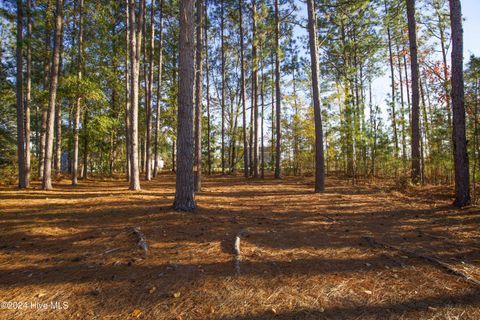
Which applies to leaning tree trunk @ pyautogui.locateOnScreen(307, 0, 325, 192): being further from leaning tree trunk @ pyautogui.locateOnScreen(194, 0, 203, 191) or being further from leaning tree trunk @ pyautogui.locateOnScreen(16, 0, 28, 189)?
leaning tree trunk @ pyautogui.locateOnScreen(16, 0, 28, 189)

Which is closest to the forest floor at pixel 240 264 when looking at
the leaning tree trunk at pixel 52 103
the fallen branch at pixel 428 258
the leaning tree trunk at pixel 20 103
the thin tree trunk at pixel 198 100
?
the fallen branch at pixel 428 258

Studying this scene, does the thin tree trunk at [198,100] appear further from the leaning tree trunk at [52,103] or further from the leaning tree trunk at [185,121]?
the leaning tree trunk at [52,103]

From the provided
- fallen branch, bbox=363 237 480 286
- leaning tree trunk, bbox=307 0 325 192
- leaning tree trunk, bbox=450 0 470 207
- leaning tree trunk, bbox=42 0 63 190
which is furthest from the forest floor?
leaning tree trunk, bbox=42 0 63 190

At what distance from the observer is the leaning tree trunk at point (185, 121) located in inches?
217

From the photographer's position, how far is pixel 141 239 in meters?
3.77

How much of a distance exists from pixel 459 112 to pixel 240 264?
6720 millimetres

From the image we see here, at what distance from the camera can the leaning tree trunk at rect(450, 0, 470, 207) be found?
5922 millimetres

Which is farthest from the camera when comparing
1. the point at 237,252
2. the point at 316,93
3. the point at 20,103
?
the point at 20,103

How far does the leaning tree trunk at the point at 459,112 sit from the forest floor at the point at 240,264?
2.27 ft

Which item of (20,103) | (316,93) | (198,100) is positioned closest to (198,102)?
(198,100)

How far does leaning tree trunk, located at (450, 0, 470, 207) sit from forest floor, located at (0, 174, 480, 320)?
692 millimetres

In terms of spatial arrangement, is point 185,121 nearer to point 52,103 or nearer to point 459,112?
point 459,112

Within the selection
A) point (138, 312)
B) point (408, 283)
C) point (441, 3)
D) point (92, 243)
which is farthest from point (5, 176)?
point (441, 3)

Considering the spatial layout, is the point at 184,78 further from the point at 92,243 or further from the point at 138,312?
the point at 138,312
